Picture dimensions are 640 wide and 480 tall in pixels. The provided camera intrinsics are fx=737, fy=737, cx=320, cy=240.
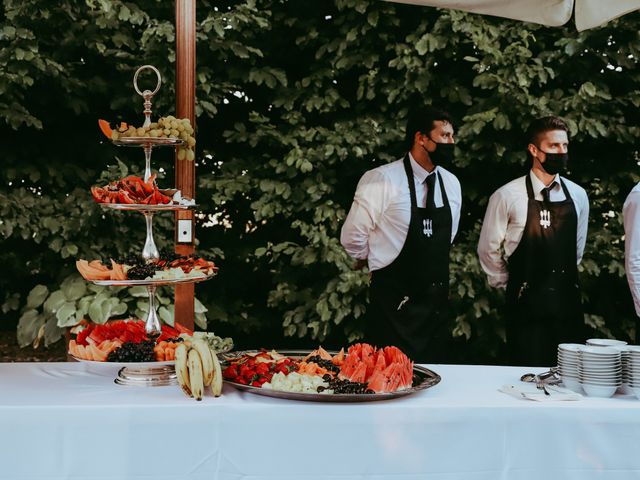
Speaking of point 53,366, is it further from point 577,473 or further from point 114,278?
point 577,473

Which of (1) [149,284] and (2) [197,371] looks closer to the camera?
(2) [197,371]

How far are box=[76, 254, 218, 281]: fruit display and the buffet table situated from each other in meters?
0.36

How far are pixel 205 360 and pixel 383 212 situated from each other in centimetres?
174

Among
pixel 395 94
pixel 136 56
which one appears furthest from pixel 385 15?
pixel 136 56

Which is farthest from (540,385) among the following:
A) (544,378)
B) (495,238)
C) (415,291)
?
(495,238)

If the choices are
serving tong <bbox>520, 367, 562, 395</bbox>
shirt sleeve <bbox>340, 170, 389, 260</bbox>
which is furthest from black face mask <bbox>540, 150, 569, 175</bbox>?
serving tong <bbox>520, 367, 562, 395</bbox>

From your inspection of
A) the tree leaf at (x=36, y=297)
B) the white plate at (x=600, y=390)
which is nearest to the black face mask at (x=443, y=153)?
the white plate at (x=600, y=390)

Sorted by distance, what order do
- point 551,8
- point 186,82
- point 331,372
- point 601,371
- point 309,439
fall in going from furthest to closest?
1. point 186,82
2. point 551,8
3. point 331,372
4. point 601,371
5. point 309,439

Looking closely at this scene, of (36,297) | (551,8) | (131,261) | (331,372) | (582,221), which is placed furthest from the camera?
(36,297)

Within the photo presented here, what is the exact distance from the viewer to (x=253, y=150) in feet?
16.3

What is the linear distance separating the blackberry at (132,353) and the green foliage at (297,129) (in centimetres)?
240

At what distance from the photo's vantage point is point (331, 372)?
2.00 meters

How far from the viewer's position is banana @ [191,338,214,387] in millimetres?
1834

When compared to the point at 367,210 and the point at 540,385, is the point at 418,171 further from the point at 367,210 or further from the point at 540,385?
the point at 540,385
